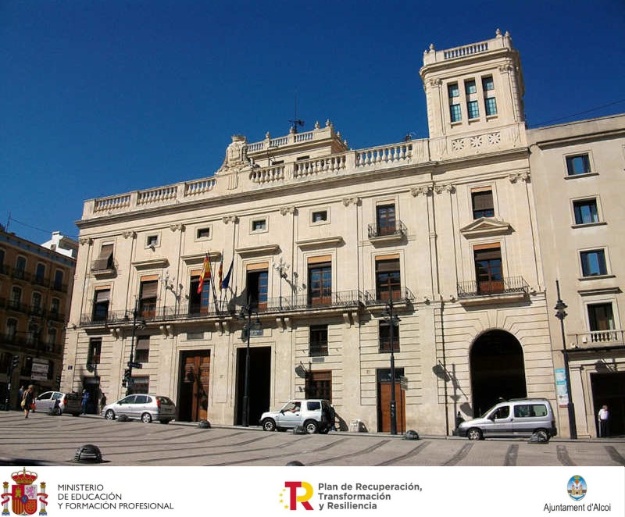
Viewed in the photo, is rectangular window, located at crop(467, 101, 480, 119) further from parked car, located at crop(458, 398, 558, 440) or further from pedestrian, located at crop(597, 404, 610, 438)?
pedestrian, located at crop(597, 404, 610, 438)

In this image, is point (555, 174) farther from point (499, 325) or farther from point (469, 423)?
point (469, 423)

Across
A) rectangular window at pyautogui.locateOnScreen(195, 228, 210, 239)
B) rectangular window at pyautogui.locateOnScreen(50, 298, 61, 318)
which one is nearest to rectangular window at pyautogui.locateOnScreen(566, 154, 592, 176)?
rectangular window at pyautogui.locateOnScreen(195, 228, 210, 239)

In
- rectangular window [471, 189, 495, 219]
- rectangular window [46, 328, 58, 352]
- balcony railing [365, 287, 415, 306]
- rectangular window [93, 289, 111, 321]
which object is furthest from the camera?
rectangular window [46, 328, 58, 352]

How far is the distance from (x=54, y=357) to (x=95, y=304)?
20.0 metres

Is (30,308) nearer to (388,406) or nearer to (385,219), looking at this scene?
(385,219)

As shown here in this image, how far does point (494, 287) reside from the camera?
2742 cm

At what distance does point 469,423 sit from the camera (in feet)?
72.6

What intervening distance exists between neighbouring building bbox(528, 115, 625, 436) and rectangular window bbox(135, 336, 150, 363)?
75.1ft

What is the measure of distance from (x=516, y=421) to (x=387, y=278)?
10.6m

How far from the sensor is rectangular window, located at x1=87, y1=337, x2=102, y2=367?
35.6 metres

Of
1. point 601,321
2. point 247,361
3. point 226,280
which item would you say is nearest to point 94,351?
point 226,280

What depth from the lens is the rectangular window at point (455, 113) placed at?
30675 mm

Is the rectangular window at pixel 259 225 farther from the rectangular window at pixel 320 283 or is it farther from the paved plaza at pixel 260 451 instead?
the paved plaza at pixel 260 451
